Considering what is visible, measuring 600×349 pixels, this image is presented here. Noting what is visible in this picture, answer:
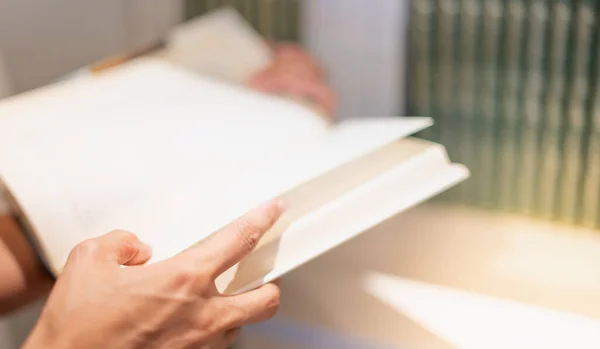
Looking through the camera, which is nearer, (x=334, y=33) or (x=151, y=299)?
(x=151, y=299)

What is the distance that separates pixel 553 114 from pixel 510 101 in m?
0.05

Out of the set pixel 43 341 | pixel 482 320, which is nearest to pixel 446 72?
pixel 482 320

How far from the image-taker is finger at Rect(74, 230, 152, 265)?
0.46 meters

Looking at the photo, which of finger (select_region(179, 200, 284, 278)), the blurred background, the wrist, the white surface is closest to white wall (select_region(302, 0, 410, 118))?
the blurred background

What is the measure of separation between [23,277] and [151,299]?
7.9 inches

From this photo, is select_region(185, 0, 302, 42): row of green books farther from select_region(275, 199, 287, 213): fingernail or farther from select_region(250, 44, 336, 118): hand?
select_region(275, 199, 287, 213): fingernail

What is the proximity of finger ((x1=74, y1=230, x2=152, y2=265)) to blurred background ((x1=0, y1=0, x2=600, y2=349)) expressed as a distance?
264mm

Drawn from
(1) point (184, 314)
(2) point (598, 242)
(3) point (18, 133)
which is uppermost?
(3) point (18, 133)

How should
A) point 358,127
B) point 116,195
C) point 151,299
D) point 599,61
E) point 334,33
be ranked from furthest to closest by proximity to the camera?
point 334,33 → point 599,61 → point 358,127 → point 116,195 → point 151,299

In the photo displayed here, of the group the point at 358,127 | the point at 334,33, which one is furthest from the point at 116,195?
the point at 334,33

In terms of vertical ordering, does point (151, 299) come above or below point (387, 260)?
above

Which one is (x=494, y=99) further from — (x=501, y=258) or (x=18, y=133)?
(x=18, y=133)

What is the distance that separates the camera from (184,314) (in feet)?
1.47

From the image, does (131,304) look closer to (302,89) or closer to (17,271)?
(17,271)
